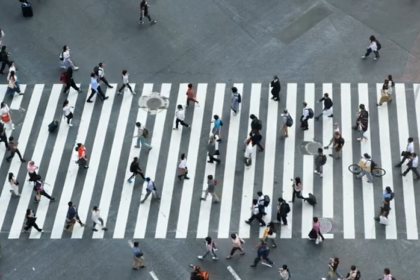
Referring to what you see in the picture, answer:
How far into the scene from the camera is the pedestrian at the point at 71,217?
32031 mm

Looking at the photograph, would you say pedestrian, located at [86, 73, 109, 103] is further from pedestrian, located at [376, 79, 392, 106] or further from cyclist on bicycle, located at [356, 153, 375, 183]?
pedestrian, located at [376, 79, 392, 106]

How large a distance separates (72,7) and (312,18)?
12876 millimetres

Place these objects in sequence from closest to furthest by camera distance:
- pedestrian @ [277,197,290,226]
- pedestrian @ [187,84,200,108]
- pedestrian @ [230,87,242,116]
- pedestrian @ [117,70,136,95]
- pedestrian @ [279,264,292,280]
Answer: pedestrian @ [279,264,292,280], pedestrian @ [277,197,290,226], pedestrian @ [230,87,242,116], pedestrian @ [187,84,200,108], pedestrian @ [117,70,136,95]

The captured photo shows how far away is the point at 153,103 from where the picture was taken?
38.0m

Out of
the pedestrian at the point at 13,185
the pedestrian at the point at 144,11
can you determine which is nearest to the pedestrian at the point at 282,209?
the pedestrian at the point at 13,185

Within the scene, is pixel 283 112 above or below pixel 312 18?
below

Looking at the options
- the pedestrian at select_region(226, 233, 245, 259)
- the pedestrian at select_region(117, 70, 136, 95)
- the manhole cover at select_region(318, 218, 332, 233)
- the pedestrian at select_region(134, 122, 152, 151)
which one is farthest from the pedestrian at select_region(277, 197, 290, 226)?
Answer: the pedestrian at select_region(117, 70, 136, 95)

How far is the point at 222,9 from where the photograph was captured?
4234cm

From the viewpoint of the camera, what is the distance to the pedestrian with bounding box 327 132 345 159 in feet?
112

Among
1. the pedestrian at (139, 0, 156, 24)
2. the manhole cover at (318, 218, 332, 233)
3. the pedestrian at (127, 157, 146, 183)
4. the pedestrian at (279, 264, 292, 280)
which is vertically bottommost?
the pedestrian at (279, 264, 292, 280)

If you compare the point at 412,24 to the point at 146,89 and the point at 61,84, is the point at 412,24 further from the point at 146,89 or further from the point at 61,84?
the point at 61,84

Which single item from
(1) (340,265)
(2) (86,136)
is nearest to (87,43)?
(2) (86,136)

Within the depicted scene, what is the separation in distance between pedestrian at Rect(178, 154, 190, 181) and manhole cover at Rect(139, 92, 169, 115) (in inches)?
155

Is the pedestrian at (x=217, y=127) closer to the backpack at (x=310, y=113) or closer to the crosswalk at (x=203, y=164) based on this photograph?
the crosswalk at (x=203, y=164)
